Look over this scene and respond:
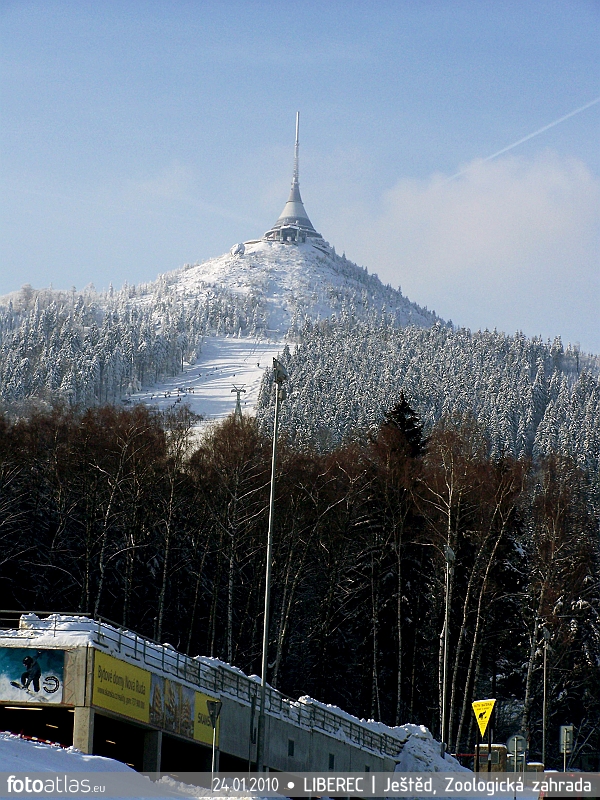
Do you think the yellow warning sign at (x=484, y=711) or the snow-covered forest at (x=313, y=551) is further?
the snow-covered forest at (x=313, y=551)

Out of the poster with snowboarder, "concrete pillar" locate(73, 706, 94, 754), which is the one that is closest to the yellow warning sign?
"concrete pillar" locate(73, 706, 94, 754)

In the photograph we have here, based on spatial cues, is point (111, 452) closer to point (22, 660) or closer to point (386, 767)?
point (386, 767)

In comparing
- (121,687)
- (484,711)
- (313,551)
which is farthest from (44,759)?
(313,551)

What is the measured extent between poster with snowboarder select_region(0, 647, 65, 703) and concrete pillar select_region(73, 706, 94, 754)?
70cm

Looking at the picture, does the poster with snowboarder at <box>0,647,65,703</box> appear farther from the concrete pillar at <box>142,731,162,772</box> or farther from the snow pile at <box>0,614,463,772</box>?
the concrete pillar at <box>142,731,162,772</box>

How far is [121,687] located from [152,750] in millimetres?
2447

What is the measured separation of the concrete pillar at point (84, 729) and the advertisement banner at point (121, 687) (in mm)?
337

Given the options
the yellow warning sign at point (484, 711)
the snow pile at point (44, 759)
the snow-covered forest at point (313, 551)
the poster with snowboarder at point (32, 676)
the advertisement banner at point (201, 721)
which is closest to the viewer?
the snow pile at point (44, 759)

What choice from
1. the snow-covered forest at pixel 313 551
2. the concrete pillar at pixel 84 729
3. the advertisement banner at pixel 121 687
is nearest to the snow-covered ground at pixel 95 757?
the advertisement banner at pixel 121 687

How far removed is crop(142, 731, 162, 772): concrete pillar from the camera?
30.7 metres

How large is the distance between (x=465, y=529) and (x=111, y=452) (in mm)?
15945

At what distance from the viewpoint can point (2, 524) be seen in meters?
48.9

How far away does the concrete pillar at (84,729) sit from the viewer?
27688mm

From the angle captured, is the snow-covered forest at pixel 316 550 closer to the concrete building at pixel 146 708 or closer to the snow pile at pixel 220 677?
the snow pile at pixel 220 677
